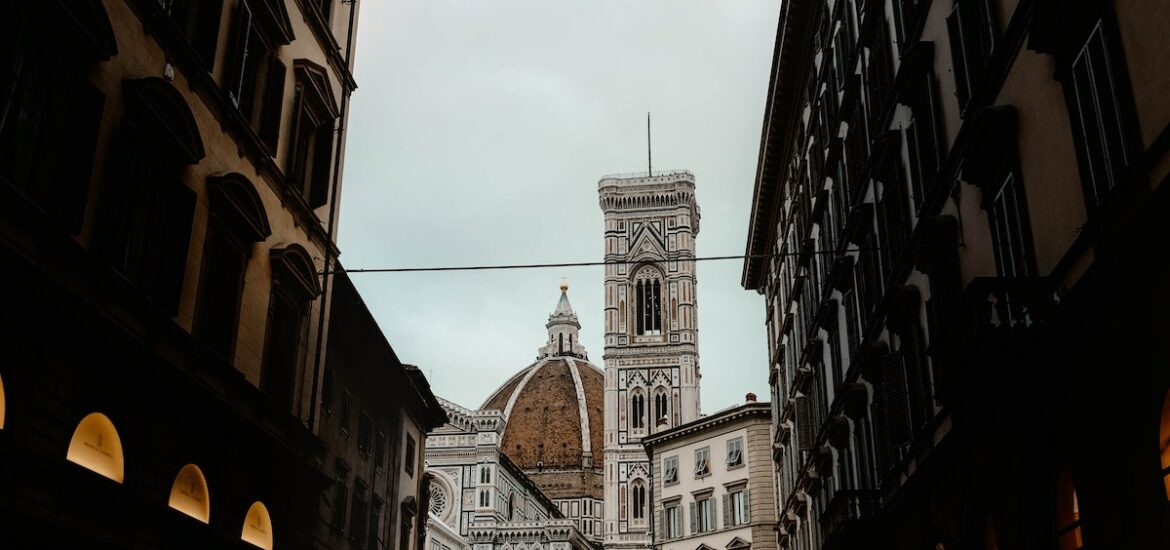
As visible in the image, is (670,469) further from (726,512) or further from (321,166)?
(321,166)

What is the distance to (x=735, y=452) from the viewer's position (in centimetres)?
5884

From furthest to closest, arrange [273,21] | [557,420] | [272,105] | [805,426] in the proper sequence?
1. [557,420]
2. [805,426]
3. [272,105]
4. [273,21]

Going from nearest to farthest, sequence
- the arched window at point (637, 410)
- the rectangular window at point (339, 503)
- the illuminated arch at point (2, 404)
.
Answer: the illuminated arch at point (2, 404) → the rectangular window at point (339, 503) → the arched window at point (637, 410)

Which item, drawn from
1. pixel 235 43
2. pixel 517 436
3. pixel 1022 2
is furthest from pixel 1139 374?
pixel 517 436

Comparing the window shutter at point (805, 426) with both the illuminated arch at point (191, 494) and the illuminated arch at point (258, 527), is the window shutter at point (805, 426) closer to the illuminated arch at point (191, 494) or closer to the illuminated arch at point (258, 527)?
the illuminated arch at point (258, 527)

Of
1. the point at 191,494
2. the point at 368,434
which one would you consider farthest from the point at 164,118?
the point at 368,434

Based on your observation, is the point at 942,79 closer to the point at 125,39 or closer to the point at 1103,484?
the point at 1103,484

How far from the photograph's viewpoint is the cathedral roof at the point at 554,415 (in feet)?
559

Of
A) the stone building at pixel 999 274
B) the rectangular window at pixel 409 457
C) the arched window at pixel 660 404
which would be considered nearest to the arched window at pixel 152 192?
the stone building at pixel 999 274

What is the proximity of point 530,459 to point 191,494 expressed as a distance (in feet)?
514

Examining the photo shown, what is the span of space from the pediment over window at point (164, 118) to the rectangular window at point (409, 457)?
2324 centimetres

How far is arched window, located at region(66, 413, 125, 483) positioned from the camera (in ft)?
44.9

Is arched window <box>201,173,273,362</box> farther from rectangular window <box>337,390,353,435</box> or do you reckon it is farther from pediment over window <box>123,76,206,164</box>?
rectangular window <box>337,390,353,435</box>

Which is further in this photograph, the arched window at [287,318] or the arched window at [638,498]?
the arched window at [638,498]
